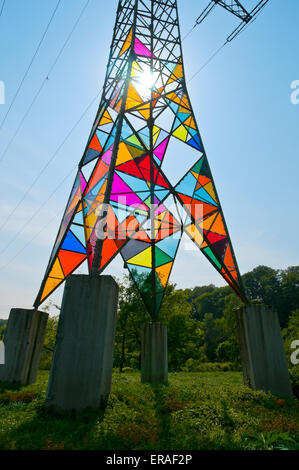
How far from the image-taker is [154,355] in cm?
1190

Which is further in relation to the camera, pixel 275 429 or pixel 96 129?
pixel 96 129

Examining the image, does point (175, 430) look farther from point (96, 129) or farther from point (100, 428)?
point (96, 129)

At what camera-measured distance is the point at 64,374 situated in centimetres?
605

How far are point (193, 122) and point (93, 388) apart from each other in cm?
1307

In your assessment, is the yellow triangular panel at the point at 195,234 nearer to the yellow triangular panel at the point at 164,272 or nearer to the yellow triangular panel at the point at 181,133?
the yellow triangular panel at the point at 164,272

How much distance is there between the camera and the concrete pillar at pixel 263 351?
329 inches

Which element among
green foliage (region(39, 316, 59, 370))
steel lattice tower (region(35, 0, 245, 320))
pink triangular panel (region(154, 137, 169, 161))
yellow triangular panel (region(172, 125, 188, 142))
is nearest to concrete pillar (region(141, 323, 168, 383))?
steel lattice tower (region(35, 0, 245, 320))

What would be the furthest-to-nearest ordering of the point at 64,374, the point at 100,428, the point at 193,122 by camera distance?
the point at 193,122
the point at 64,374
the point at 100,428

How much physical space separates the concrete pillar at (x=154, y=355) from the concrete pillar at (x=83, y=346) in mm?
5245

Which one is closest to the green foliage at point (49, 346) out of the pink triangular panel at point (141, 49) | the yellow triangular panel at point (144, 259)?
the yellow triangular panel at point (144, 259)

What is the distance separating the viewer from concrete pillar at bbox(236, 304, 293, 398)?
8.35 m

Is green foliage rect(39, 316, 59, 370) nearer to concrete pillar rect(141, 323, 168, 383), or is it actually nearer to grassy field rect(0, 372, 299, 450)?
concrete pillar rect(141, 323, 168, 383)

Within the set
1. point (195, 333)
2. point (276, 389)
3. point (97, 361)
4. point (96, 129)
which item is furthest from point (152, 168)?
point (195, 333)

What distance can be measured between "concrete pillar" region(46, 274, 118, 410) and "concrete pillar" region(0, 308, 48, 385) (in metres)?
5.07
